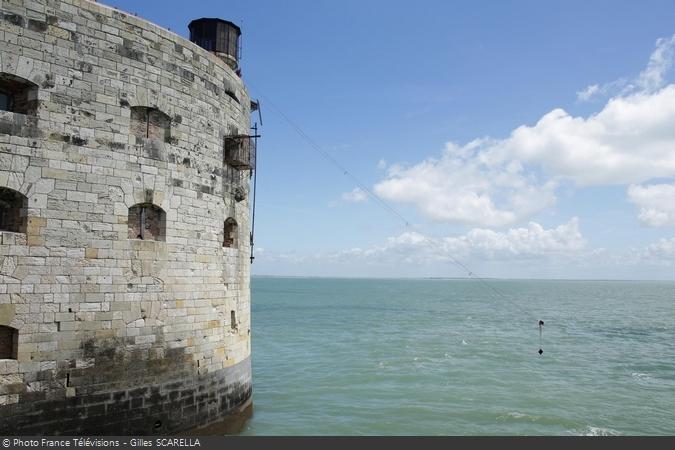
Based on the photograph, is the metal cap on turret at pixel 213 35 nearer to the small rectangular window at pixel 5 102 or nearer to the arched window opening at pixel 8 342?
the small rectangular window at pixel 5 102

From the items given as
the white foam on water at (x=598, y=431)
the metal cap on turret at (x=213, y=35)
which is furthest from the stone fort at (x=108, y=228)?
the white foam on water at (x=598, y=431)

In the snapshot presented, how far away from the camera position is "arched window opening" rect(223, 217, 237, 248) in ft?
50.3

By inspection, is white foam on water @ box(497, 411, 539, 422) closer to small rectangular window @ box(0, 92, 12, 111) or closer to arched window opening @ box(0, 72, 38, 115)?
arched window opening @ box(0, 72, 38, 115)

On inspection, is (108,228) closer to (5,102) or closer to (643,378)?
(5,102)

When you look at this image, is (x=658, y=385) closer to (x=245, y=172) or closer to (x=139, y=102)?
(x=245, y=172)

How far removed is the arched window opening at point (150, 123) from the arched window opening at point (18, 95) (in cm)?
206

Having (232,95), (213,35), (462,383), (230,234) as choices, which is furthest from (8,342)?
(462,383)

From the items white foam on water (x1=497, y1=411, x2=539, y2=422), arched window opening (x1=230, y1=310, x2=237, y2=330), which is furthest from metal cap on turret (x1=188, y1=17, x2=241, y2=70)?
white foam on water (x1=497, y1=411, x2=539, y2=422)

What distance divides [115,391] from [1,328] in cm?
259

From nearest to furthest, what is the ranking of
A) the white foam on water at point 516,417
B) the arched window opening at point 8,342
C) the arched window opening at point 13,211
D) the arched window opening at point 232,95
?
the arched window opening at point 8,342, the arched window opening at point 13,211, the arched window opening at point 232,95, the white foam on water at point 516,417

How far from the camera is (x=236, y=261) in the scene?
15.2 metres

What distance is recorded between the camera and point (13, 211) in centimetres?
1045

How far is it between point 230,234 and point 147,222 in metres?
3.49

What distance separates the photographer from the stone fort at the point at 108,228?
10.2 metres
